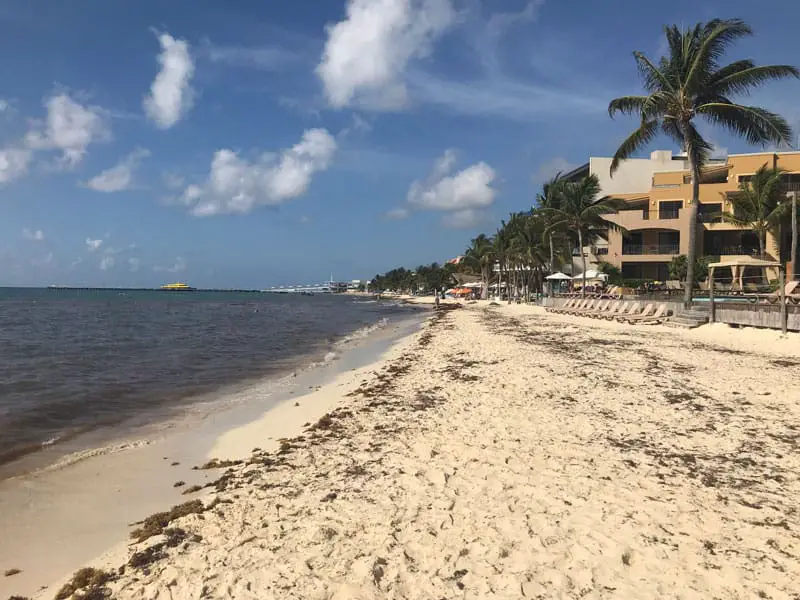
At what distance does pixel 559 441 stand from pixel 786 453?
2.54 meters

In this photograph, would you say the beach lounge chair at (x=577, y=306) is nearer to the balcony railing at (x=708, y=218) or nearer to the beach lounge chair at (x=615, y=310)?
the beach lounge chair at (x=615, y=310)

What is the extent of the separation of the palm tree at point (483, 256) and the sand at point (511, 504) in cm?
6188

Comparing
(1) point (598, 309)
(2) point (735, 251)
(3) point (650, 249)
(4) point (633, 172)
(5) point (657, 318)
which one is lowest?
(5) point (657, 318)

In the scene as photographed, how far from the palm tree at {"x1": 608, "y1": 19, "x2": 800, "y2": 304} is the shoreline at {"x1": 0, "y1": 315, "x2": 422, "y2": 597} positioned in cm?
1933

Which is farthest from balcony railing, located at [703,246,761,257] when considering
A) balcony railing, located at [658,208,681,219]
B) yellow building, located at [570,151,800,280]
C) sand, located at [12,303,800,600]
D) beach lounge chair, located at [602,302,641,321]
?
sand, located at [12,303,800,600]

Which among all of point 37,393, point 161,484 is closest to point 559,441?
point 161,484

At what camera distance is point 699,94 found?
69.3ft

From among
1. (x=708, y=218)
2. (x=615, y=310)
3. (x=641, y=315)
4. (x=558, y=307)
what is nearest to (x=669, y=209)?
(x=708, y=218)

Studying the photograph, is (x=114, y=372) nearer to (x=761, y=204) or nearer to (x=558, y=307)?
(x=558, y=307)

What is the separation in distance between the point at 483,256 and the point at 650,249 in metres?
29.1

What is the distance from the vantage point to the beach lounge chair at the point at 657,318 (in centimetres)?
2423

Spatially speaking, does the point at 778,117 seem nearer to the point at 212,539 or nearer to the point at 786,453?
the point at 786,453

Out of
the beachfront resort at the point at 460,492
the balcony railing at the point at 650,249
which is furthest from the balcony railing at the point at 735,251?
the beachfront resort at the point at 460,492

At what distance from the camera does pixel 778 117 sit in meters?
19.5
